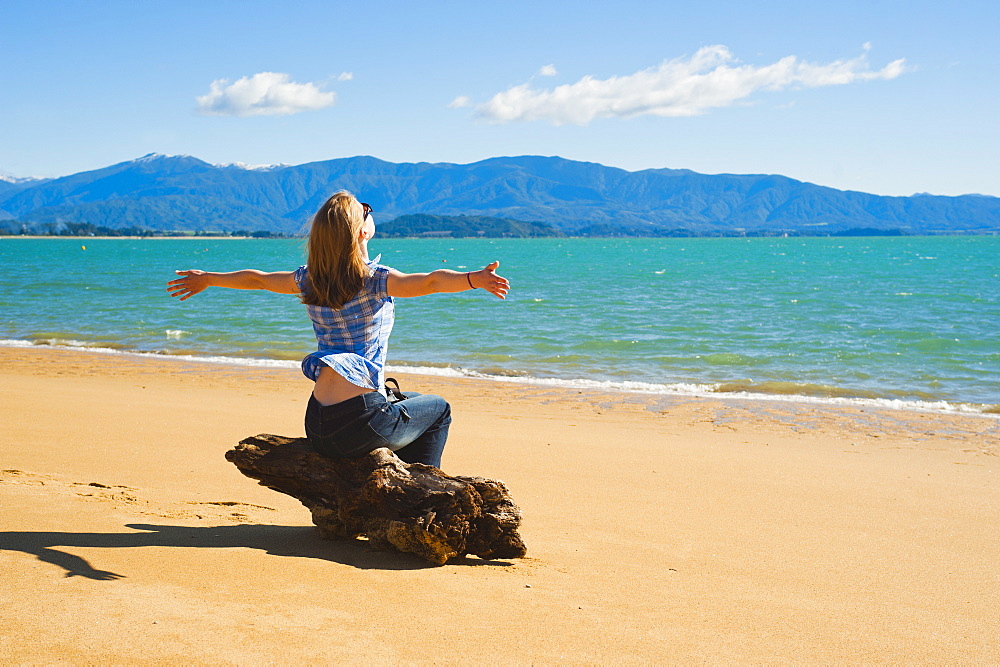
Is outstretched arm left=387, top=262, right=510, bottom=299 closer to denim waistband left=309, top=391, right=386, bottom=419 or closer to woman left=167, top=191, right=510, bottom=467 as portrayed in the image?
woman left=167, top=191, right=510, bottom=467

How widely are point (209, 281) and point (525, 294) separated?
3738 centimetres

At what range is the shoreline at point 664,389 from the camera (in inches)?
505

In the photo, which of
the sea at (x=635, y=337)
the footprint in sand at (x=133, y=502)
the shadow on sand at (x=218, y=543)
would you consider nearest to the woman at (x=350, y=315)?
the sea at (x=635, y=337)

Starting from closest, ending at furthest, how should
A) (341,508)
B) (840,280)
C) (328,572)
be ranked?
(328,572) → (341,508) → (840,280)

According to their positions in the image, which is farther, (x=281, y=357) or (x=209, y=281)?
(x=281, y=357)

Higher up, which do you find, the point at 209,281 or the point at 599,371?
the point at 209,281

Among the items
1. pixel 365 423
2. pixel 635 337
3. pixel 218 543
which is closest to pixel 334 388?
pixel 365 423

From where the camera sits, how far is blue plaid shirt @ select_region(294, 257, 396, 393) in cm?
404

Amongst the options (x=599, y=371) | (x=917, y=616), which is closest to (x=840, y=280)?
(x=599, y=371)

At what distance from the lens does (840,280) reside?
55219 mm

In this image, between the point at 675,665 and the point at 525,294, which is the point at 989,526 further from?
the point at 525,294

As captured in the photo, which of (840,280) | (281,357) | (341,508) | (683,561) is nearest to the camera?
(341,508)

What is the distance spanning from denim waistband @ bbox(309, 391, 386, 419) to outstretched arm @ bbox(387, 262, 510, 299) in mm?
570

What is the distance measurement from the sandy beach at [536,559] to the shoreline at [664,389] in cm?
343
